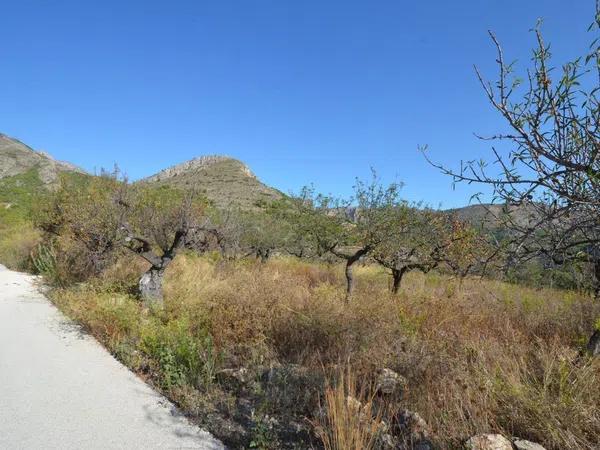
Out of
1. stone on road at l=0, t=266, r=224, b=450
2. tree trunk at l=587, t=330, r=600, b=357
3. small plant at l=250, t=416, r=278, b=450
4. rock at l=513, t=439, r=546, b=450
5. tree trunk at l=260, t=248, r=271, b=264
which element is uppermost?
tree trunk at l=260, t=248, r=271, b=264

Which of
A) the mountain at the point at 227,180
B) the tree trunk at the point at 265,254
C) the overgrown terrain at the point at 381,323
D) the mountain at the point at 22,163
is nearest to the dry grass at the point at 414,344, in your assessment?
the overgrown terrain at the point at 381,323

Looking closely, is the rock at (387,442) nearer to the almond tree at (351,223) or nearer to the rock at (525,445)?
the rock at (525,445)

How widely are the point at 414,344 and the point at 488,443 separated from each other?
90.1 inches

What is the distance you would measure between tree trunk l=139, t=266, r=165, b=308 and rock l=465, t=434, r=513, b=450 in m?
6.20

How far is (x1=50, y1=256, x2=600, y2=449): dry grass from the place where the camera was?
3227 mm

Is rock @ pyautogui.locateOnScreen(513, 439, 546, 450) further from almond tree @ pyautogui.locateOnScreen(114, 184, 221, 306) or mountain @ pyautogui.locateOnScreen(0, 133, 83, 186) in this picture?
mountain @ pyautogui.locateOnScreen(0, 133, 83, 186)

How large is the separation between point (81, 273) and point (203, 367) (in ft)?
25.1

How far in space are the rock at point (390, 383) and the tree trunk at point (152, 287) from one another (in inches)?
196

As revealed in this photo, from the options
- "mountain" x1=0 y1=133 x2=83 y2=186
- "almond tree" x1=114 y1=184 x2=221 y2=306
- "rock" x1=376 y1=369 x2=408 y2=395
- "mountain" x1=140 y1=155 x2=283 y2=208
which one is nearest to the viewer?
"rock" x1=376 y1=369 x2=408 y2=395

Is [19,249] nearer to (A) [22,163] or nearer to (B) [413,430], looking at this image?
(B) [413,430]

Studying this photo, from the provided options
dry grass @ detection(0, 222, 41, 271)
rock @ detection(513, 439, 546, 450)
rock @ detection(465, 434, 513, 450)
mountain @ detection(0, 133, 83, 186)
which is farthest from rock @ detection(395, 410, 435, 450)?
mountain @ detection(0, 133, 83, 186)

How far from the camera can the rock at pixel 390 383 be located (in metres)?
4.07

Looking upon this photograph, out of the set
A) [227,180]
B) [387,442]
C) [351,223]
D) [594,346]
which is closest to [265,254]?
[351,223]

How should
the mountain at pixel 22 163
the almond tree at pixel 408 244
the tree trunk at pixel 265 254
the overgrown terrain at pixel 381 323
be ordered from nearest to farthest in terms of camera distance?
the overgrown terrain at pixel 381 323 < the almond tree at pixel 408 244 < the tree trunk at pixel 265 254 < the mountain at pixel 22 163
